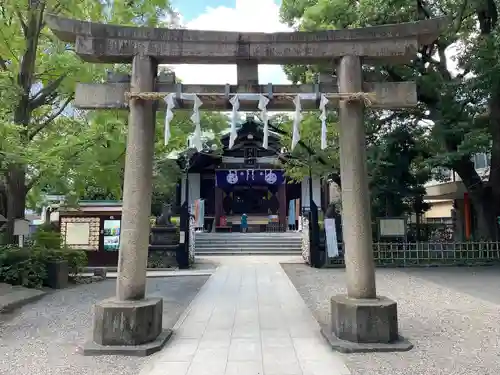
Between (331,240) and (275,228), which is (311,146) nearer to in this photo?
(331,240)

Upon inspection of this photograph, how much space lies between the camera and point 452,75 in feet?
54.3

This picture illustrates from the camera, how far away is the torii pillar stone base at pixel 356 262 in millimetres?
5773

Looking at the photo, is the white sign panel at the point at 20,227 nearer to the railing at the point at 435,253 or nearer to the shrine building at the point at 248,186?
the railing at the point at 435,253

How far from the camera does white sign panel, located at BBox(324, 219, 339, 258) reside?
16.2 meters

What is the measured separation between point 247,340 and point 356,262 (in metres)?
2.09

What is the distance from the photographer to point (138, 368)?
5.11 m

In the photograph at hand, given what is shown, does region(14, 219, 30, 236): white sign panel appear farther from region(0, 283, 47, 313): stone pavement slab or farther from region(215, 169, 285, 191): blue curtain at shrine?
region(215, 169, 285, 191): blue curtain at shrine

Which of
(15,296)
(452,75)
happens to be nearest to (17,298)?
(15,296)

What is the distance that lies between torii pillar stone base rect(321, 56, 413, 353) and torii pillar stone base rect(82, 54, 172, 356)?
8.94 feet

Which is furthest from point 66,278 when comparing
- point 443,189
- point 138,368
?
point 443,189

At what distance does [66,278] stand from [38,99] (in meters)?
5.36

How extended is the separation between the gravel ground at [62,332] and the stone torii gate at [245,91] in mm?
566

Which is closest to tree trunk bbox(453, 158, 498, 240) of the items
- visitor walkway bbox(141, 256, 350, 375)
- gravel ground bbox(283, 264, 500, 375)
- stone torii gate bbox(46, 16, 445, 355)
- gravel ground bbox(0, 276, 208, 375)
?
gravel ground bbox(283, 264, 500, 375)

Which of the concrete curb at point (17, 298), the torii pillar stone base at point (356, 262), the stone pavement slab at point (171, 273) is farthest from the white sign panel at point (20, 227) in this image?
the torii pillar stone base at point (356, 262)
